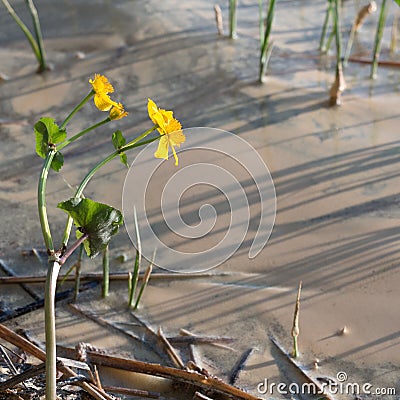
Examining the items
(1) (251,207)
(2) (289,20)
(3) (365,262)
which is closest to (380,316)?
(3) (365,262)

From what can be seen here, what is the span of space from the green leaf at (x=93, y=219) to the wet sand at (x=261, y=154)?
0.60m

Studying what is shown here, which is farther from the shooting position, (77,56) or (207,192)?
(77,56)

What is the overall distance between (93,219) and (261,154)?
1370mm

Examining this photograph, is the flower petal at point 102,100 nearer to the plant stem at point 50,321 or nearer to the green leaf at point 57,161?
the green leaf at point 57,161

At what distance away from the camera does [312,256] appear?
7.11ft

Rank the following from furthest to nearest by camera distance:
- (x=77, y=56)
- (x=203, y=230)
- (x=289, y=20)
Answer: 1. (x=289, y=20)
2. (x=77, y=56)
3. (x=203, y=230)

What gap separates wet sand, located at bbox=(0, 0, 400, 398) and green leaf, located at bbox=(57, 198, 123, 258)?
0.60 m

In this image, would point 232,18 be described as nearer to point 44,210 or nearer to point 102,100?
point 102,100

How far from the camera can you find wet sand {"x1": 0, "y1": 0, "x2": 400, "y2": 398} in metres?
1.94

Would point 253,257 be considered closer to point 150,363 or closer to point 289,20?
point 150,363

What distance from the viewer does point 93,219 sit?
4.44 ft

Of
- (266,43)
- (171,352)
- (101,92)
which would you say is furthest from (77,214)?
(266,43)

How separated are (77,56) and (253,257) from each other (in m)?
1.58

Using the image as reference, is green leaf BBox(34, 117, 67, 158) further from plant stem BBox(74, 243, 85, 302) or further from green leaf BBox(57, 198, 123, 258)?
plant stem BBox(74, 243, 85, 302)
